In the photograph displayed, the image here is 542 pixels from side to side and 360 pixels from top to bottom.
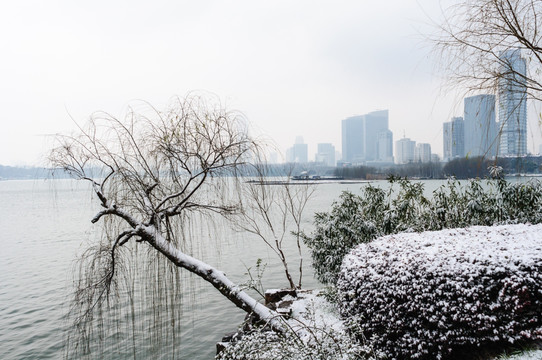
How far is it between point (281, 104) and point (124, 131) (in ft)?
10.7

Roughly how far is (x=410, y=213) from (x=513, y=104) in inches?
168

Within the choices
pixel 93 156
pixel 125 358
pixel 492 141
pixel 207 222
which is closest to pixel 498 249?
pixel 492 141

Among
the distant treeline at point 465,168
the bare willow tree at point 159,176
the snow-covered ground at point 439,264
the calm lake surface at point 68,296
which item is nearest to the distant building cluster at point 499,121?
the distant treeline at point 465,168

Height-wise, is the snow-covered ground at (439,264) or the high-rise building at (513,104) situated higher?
the high-rise building at (513,104)

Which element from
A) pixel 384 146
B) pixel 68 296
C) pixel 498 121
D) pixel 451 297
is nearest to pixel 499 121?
pixel 498 121

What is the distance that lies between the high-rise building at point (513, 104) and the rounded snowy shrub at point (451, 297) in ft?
3.37

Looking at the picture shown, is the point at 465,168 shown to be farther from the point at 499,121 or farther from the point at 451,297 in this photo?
the point at 451,297

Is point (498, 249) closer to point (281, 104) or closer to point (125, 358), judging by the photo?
point (281, 104)

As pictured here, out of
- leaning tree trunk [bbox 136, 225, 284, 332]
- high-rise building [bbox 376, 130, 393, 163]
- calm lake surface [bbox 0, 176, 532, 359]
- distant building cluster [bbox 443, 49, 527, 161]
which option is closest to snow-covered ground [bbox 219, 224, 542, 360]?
leaning tree trunk [bbox 136, 225, 284, 332]

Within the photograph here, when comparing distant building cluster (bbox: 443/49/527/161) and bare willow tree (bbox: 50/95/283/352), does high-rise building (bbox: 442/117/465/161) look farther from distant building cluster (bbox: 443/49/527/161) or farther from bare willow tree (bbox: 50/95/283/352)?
bare willow tree (bbox: 50/95/283/352)

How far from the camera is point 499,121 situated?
127 inches

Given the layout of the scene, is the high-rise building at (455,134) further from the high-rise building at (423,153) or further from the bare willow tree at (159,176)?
the high-rise building at (423,153)

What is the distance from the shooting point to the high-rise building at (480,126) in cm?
321

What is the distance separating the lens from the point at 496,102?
3324 millimetres
